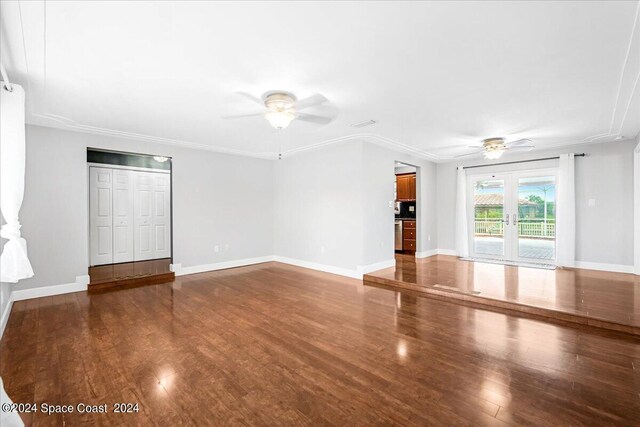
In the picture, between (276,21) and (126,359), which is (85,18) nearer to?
(276,21)

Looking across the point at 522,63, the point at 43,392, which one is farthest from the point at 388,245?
the point at 43,392

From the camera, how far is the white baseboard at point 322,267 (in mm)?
5594

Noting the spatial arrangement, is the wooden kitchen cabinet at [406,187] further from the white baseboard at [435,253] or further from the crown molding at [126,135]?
the crown molding at [126,135]

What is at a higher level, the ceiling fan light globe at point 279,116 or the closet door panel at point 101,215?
the ceiling fan light globe at point 279,116

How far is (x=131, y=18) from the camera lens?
2076 mm

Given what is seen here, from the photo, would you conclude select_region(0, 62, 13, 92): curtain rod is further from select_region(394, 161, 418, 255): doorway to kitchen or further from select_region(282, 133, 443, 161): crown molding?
select_region(394, 161, 418, 255): doorway to kitchen

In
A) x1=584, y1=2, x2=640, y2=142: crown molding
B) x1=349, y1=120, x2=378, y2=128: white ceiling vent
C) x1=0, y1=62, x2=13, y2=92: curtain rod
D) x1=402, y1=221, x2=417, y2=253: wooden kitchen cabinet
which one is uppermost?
x1=349, y1=120, x2=378, y2=128: white ceiling vent

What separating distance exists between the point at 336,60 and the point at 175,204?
4.50 meters

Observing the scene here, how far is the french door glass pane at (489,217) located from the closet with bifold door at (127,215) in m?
7.93

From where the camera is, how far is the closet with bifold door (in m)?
6.42

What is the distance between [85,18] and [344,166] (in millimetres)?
4298

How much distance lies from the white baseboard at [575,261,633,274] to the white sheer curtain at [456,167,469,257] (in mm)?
2120

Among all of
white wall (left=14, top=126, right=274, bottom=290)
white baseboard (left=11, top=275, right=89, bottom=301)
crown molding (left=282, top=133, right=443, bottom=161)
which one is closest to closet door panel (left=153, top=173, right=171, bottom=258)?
white wall (left=14, top=126, right=274, bottom=290)


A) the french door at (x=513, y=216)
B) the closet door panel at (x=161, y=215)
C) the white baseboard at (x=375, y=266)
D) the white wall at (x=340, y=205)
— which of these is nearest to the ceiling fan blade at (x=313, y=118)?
the white wall at (x=340, y=205)
